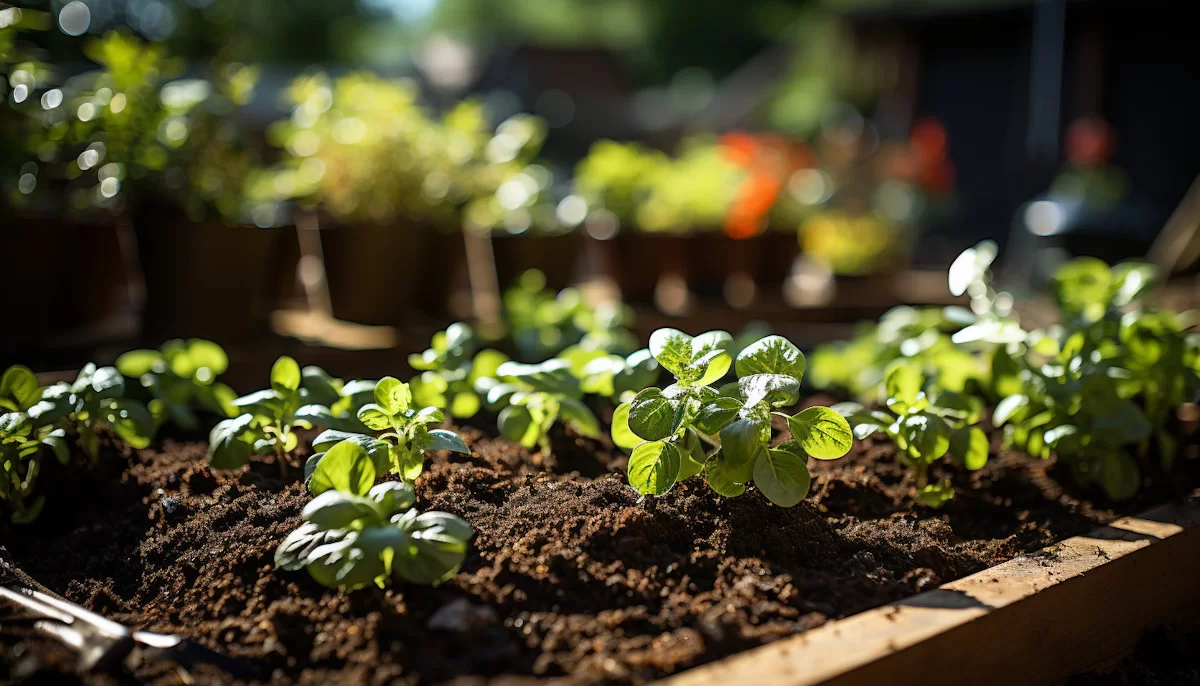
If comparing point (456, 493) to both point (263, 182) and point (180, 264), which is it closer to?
point (180, 264)

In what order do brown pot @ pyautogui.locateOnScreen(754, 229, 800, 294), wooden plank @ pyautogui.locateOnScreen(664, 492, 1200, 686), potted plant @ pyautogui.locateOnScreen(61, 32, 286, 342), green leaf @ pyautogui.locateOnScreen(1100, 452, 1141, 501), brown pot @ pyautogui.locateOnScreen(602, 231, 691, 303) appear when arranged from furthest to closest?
brown pot @ pyautogui.locateOnScreen(754, 229, 800, 294), brown pot @ pyautogui.locateOnScreen(602, 231, 691, 303), potted plant @ pyautogui.locateOnScreen(61, 32, 286, 342), green leaf @ pyautogui.locateOnScreen(1100, 452, 1141, 501), wooden plank @ pyautogui.locateOnScreen(664, 492, 1200, 686)

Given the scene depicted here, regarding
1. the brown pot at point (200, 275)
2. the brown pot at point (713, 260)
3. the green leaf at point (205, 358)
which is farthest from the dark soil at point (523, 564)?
the brown pot at point (713, 260)

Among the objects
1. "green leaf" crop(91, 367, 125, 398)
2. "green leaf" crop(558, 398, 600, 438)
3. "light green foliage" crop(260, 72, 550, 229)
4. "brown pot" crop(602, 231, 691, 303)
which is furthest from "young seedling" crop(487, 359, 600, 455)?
"brown pot" crop(602, 231, 691, 303)

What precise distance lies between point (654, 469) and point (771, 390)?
14cm

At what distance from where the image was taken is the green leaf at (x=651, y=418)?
87 cm

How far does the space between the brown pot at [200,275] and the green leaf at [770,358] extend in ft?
3.69

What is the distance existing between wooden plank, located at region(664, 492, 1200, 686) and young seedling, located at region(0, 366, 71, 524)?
782 mm

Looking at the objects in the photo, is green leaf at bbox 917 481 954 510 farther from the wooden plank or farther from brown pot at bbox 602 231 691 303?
brown pot at bbox 602 231 691 303

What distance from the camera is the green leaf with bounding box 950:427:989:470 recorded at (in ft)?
3.62

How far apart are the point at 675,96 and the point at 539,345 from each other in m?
14.7

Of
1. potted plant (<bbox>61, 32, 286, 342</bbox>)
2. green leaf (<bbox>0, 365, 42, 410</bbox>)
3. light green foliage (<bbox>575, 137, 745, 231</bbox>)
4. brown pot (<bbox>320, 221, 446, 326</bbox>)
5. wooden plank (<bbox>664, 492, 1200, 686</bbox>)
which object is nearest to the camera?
wooden plank (<bbox>664, 492, 1200, 686</bbox>)

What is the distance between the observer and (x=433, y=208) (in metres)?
2.04

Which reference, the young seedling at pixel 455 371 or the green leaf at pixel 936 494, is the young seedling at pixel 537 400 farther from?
the green leaf at pixel 936 494

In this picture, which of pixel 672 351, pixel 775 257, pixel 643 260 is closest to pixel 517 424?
pixel 672 351
